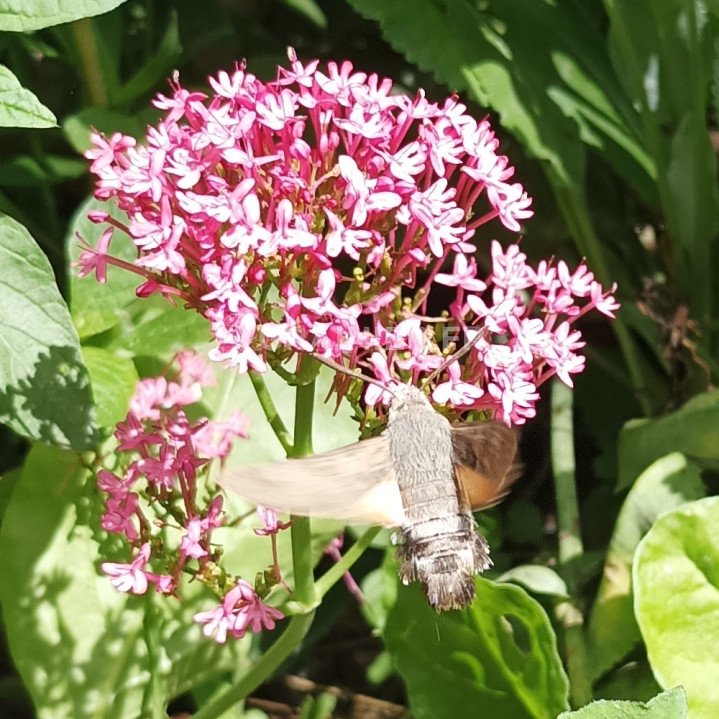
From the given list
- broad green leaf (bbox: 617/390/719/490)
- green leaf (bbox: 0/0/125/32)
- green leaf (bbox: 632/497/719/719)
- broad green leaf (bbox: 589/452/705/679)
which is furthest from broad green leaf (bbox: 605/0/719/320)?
green leaf (bbox: 0/0/125/32)

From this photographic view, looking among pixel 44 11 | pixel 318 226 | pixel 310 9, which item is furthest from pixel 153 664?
pixel 310 9

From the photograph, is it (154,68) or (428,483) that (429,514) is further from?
(154,68)

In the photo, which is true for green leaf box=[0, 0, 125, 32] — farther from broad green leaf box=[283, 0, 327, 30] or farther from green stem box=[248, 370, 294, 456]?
broad green leaf box=[283, 0, 327, 30]

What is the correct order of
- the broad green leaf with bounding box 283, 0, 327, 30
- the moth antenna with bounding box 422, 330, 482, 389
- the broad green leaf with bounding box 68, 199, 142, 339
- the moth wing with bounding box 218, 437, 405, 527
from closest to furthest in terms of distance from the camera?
the moth wing with bounding box 218, 437, 405, 527 < the moth antenna with bounding box 422, 330, 482, 389 < the broad green leaf with bounding box 68, 199, 142, 339 < the broad green leaf with bounding box 283, 0, 327, 30

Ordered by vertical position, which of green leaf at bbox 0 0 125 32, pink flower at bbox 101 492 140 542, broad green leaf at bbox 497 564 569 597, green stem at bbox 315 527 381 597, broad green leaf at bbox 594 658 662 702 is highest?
green leaf at bbox 0 0 125 32

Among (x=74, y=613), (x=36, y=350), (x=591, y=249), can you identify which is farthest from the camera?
(x=591, y=249)

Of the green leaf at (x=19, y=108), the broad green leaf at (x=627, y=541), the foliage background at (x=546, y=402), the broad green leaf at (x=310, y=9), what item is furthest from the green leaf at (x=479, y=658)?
the broad green leaf at (x=310, y=9)

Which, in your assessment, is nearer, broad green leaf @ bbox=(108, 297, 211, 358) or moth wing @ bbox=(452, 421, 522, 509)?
moth wing @ bbox=(452, 421, 522, 509)

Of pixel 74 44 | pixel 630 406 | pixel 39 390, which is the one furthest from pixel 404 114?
pixel 630 406

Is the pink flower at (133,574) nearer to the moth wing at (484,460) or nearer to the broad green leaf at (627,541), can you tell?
the moth wing at (484,460)
